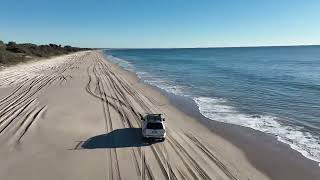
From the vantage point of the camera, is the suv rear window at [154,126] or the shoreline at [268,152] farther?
the suv rear window at [154,126]

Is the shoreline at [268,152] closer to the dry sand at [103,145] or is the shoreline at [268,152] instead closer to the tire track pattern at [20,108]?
the dry sand at [103,145]

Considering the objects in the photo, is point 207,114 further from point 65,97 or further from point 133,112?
point 65,97

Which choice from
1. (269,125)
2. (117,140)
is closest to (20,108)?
(117,140)

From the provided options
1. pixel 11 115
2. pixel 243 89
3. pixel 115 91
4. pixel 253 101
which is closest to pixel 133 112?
pixel 11 115

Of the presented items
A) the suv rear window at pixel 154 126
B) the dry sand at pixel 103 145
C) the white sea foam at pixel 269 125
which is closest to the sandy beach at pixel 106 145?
the dry sand at pixel 103 145

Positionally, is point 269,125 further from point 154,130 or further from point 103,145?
point 103,145

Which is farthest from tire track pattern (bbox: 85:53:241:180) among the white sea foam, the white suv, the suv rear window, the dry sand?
the white sea foam

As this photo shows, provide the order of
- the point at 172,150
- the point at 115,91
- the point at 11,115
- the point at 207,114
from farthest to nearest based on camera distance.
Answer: the point at 115,91 < the point at 207,114 < the point at 11,115 < the point at 172,150
